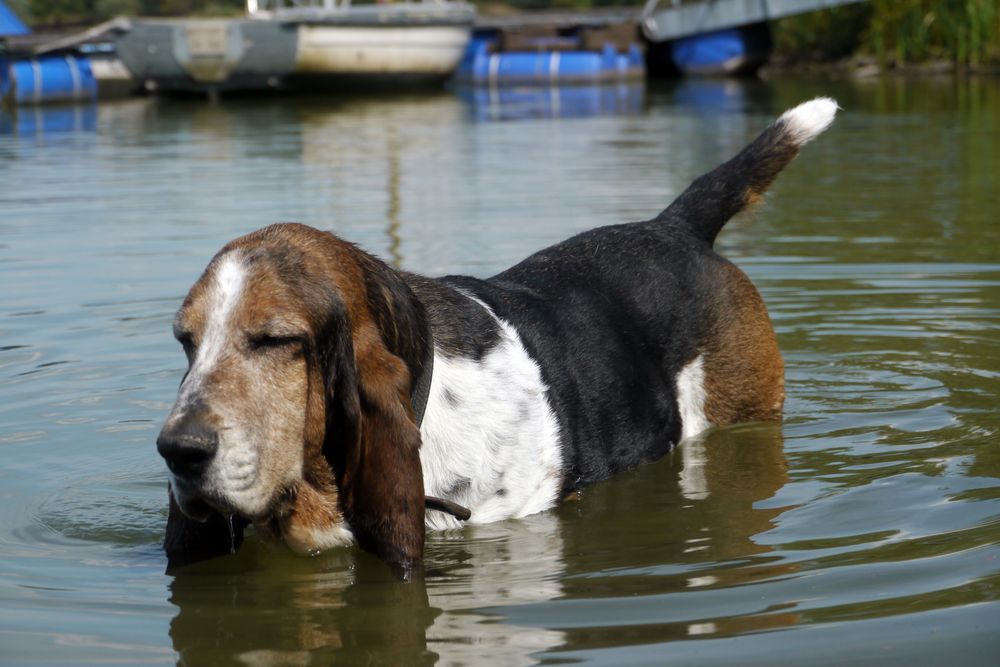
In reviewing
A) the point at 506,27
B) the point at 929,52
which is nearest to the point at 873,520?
the point at 929,52

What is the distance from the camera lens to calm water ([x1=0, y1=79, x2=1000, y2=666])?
145 inches

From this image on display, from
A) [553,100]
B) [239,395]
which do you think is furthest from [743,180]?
[553,100]

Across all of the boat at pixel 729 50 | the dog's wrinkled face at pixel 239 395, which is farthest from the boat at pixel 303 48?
the dog's wrinkled face at pixel 239 395

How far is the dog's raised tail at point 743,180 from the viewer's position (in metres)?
5.75

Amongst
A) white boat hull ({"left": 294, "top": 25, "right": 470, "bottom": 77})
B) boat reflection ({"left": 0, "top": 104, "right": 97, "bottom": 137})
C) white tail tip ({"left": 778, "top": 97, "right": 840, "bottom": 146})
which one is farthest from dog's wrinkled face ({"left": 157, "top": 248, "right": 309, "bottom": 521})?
white boat hull ({"left": 294, "top": 25, "right": 470, "bottom": 77})

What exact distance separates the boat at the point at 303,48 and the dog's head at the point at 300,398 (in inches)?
941

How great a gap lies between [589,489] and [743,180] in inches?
62.6

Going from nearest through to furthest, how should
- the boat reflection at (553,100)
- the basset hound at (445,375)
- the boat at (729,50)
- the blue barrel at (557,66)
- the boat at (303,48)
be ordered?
the basset hound at (445,375)
the boat reflection at (553,100)
the boat at (303,48)
the blue barrel at (557,66)
the boat at (729,50)

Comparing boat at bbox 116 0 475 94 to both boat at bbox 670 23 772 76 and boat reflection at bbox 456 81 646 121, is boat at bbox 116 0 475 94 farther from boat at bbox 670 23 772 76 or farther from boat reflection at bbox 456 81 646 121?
boat at bbox 670 23 772 76

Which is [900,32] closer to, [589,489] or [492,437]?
[589,489]

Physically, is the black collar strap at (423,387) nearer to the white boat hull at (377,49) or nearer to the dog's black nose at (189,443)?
the dog's black nose at (189,443)

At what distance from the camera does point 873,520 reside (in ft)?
14.8

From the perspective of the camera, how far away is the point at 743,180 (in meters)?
5.74

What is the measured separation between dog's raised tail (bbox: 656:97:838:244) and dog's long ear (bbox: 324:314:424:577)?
2.14 metres
